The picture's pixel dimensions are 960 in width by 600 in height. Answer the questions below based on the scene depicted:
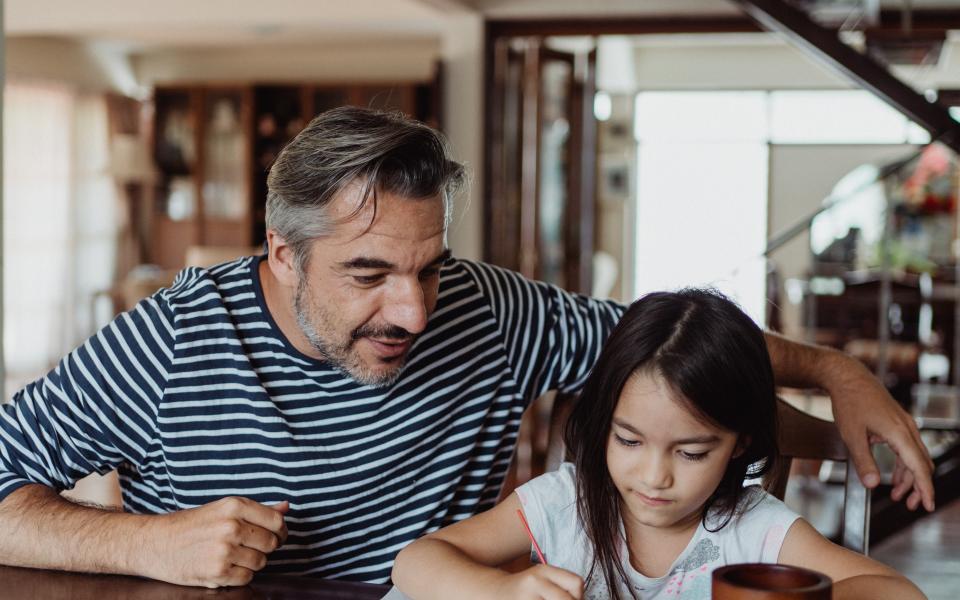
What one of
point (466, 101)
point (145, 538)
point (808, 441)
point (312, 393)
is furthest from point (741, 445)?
point (466, 101)

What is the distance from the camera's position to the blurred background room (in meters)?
5.96

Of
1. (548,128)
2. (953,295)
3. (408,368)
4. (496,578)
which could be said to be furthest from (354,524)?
(953,295)

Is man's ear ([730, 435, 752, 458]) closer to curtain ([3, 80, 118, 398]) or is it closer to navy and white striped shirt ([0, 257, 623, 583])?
navy and white striped shirt ([0, 257, 623, 583])

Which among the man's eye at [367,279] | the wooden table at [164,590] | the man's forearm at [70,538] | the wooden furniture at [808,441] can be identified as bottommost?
the wooden table at [164,590]

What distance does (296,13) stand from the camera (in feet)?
22.3

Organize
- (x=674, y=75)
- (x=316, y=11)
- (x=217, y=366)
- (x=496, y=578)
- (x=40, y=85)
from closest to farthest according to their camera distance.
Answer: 1. (x=496, y=578)
2. (x=217, y=366)
3. (x=316, y=11)
4. (x=40, y=85)
5. (x=674, y=75)

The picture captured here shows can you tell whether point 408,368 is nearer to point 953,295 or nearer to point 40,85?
point 953,295

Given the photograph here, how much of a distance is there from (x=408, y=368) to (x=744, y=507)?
54cm

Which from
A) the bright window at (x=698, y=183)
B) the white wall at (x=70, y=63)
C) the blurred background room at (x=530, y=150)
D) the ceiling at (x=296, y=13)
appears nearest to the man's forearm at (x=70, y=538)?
the ceiling at (x=296, y=13)

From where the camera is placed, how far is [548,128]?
20.6 feet

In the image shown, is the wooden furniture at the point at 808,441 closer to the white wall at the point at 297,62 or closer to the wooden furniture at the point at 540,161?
the wooden furniture at the point at 540,161

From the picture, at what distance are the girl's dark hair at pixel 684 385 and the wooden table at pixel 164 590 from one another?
0.28m

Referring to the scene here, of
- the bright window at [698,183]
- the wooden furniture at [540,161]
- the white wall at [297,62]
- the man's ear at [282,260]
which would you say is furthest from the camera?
the white wall at [297,62]

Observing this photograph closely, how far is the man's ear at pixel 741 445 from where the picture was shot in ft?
4.31
